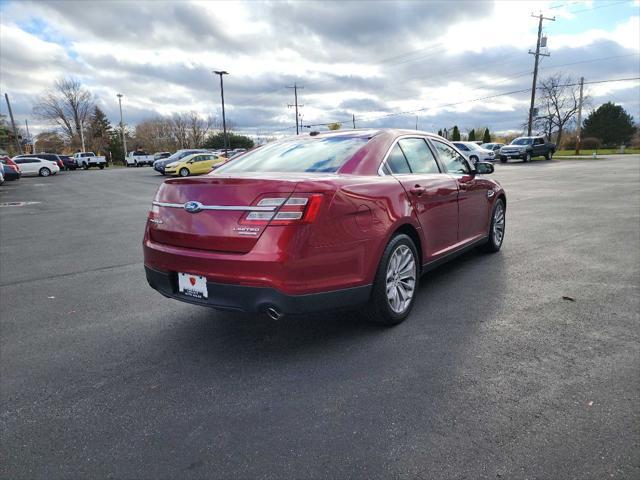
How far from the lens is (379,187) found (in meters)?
3.35

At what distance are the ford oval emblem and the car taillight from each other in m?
0.40

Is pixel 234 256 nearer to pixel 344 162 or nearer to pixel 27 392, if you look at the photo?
pixel 344 162

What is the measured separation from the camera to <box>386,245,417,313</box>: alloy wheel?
136 inches

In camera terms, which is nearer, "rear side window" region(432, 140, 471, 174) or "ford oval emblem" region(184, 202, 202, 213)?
"ford oval emblem" region(184, 202, 202, 213)

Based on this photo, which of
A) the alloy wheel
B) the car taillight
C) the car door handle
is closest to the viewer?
the car taillight

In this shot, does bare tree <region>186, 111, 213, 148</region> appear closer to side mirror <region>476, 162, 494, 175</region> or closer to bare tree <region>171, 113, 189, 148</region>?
bare tree <region>171, 113, 189, 148</region>

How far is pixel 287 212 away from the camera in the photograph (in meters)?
2.76

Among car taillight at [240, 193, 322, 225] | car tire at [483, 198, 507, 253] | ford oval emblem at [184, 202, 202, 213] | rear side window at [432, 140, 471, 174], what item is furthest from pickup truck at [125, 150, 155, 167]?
car taillight at [240, 193, 322, 225]

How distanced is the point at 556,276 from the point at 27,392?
16.3 ft

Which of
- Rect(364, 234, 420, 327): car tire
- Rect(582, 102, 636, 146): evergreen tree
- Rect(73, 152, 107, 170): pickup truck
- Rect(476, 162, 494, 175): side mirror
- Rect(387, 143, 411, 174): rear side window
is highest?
Rect(582, 102, 636, 146): evergreen tree

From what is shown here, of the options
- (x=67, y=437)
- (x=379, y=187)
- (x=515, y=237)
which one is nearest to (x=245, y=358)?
(x=67, y=437)

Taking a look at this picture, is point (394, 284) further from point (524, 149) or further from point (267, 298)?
point (524, 149)

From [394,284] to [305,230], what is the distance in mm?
1109

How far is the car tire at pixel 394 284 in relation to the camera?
329cm
